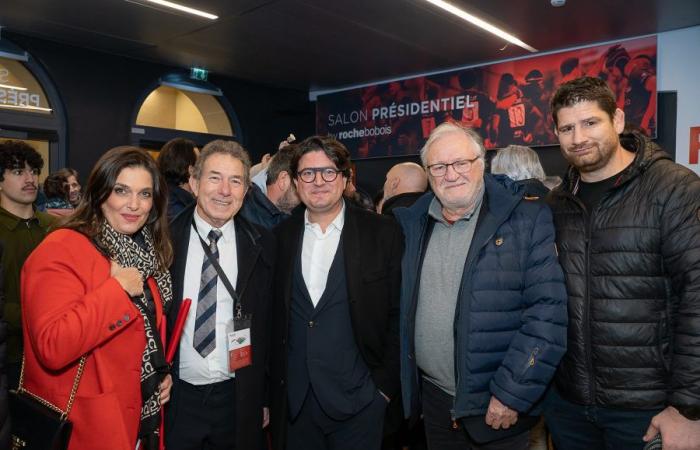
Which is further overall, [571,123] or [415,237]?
[415,237]

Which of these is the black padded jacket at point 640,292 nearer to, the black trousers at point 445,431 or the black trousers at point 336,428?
the black trousers at point 445,431

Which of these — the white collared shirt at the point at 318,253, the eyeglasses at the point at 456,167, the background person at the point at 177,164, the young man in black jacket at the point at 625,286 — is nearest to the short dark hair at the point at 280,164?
the background person at the point at 177,164

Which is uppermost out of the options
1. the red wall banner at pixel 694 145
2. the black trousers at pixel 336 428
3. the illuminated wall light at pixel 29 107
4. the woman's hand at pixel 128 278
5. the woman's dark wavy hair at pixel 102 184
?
the illuminated wall light at pixel 29 107

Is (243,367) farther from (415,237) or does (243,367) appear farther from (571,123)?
(571,123)

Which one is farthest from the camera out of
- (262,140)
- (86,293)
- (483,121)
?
(262,140)

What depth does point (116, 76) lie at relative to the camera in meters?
6.78

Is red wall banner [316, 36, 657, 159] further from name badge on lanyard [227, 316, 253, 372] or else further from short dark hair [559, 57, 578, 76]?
name badge on lanyard [227, 316, 253, 372]

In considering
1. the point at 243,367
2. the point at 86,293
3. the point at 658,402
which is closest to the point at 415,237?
the point at 243,367

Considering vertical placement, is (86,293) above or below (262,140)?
below

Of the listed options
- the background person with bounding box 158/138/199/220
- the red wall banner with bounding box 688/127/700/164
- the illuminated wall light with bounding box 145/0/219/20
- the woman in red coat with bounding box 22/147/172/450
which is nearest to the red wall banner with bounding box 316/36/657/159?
the red wall banner with bounding box 688/127/700/164

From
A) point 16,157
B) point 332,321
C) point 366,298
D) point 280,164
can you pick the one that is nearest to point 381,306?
point 366,298

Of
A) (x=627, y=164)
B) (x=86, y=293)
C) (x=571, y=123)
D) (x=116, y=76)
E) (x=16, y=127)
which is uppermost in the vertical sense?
(x=116, y=76)

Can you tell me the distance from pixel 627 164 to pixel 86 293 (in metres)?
1.99

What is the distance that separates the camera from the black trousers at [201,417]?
206 cm
